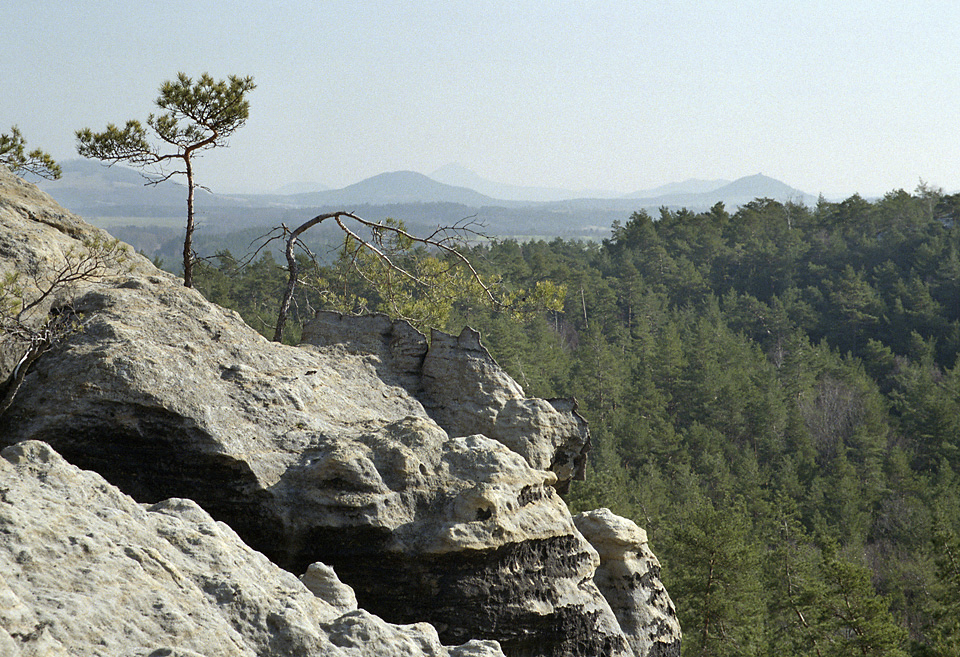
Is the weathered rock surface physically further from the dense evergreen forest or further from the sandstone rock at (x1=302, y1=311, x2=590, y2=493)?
the dense evergreen forest

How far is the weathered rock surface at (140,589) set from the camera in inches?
150

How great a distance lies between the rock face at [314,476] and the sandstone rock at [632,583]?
34.0 inches

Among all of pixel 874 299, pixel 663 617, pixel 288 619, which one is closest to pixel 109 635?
pixel 288 619

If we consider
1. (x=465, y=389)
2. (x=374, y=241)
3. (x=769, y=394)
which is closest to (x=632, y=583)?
(x=465, y=389)

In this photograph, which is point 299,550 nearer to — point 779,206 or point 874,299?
point 874,299

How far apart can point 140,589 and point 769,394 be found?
51344mm

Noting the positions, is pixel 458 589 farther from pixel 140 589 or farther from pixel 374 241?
pixel 374 241

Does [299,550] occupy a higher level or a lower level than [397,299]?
lower

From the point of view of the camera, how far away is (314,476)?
6793 mm

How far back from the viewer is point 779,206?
292 ft

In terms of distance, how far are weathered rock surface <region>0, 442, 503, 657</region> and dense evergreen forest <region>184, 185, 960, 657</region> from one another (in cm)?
781

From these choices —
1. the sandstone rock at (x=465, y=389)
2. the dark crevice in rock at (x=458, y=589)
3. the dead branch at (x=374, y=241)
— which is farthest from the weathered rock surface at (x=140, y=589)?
the dead branch at (x=374, y=241)

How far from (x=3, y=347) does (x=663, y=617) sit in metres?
7.21

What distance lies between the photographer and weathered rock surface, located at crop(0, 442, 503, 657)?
3805mm
